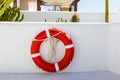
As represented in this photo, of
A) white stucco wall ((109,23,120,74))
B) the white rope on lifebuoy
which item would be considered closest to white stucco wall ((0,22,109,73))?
white stucco wall ((109,23,120,74))

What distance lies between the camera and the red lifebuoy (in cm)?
560

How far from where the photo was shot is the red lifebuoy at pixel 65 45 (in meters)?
5.60

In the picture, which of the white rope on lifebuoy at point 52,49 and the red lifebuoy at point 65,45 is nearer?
the red lifebuoy at point 65,45

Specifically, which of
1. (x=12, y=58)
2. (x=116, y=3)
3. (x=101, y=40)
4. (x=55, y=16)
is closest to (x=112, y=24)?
(x=101, y=40)

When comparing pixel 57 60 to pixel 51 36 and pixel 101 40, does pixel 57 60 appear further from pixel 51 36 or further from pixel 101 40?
pixel 101 40

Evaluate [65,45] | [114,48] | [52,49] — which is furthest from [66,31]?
[114,48]

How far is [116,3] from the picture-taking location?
7164mm

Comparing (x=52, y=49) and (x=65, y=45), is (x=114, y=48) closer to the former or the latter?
(x=65, y=45)

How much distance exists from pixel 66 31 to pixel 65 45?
334 millimetres

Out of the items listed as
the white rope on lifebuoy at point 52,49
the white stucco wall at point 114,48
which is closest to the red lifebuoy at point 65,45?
the white rope on lifebuoy at point 52,49

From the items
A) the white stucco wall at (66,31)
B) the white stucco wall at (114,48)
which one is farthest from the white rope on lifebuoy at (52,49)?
the white stucco wall at (114,48)

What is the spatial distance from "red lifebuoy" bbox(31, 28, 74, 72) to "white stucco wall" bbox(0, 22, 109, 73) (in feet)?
0.65

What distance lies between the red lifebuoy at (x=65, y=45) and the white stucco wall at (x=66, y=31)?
199 mm

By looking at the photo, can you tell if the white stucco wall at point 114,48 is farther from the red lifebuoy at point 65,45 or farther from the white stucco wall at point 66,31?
the red lifebuoy at point 65,45
